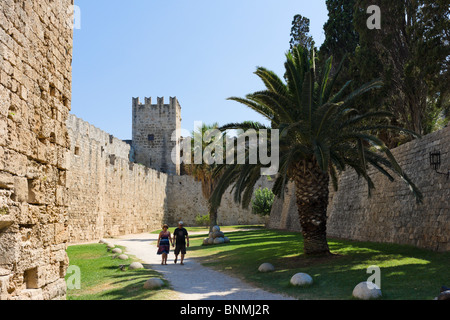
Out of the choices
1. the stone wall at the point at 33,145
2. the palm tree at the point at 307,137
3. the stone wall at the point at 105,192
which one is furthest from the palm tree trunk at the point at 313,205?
the stone wall at the point at 105,192

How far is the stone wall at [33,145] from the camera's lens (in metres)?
4.39

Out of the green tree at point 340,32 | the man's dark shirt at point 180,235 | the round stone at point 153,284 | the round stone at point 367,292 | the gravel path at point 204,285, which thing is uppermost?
the green tree at point 340,32

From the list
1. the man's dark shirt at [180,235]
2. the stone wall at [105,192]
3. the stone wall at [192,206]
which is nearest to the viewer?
the man's dark shirt at [180,235]

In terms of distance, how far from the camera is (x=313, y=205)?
11086mm

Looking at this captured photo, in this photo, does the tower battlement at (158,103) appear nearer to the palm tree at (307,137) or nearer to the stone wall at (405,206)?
the stone wall at (405,206)

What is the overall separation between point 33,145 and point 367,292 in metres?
4.87

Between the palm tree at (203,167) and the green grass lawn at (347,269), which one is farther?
the palm tree at (203,167)

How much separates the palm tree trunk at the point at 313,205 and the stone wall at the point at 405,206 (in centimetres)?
260

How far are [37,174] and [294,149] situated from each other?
253 inches

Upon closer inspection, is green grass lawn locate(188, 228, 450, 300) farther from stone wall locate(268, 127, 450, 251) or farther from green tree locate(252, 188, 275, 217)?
green tree locate(252, 188, 275, 217)

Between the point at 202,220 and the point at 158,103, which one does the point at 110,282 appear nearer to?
the point at 202,220

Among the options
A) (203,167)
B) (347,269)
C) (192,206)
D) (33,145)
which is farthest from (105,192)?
(33,145)
